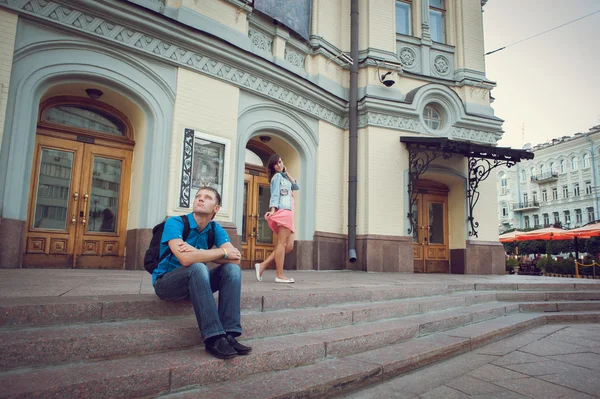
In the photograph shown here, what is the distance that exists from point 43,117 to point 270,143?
5.08 m

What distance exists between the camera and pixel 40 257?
6.94 metres

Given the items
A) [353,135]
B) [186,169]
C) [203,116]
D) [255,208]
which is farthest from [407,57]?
[186,169]

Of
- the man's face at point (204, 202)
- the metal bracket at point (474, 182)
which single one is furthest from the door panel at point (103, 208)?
the metal bracket at point (474, 182)

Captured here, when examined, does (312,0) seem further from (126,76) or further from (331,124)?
(126,76)

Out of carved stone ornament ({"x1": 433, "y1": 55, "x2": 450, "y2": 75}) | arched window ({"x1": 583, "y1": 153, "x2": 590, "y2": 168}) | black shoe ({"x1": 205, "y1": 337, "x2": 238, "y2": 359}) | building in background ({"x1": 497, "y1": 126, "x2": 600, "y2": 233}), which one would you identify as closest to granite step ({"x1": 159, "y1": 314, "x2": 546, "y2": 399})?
black shoe ({"x1": 205, "y1": 337, "x2": 238, "y2": 359})

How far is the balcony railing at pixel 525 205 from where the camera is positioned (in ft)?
150

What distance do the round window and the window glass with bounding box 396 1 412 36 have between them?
8.33 feet

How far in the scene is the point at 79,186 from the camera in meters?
7.48

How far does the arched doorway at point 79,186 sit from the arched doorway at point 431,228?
845 cm

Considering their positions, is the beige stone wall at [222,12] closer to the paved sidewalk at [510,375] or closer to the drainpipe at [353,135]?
the drainpipe at [353,135]

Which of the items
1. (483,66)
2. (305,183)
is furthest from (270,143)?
(483,66)

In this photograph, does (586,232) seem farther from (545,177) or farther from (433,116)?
(545,177)

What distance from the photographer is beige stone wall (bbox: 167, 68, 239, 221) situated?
301 inches

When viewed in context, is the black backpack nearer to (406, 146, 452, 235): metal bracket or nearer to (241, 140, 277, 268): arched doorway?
(241, 140, 277, 268): arched doorway
